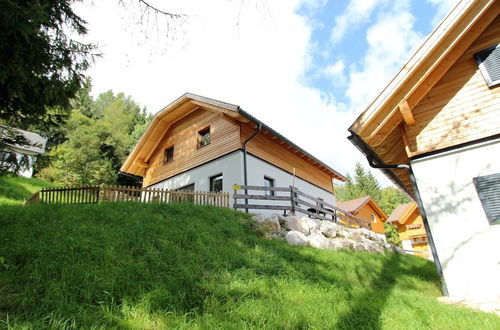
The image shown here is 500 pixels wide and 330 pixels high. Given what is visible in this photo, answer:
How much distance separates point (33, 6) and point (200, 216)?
586 cm

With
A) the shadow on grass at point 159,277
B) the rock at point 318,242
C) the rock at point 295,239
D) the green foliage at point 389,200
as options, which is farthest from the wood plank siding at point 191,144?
the green foliage at point 389,200

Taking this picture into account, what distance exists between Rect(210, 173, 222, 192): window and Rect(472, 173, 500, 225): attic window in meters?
10.3

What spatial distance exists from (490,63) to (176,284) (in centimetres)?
740

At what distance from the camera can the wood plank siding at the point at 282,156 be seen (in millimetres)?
13820

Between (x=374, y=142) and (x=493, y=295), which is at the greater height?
(x=374, y=142)

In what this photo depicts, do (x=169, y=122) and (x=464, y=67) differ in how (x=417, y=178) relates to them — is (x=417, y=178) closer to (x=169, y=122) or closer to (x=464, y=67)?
(x=464, y=67)

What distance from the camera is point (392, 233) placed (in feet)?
100

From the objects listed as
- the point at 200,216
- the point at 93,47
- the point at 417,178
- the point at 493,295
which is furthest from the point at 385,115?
the point at 93,47

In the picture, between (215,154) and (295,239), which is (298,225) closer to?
(295,239)

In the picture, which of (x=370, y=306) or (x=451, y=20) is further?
(x=451, y=20)

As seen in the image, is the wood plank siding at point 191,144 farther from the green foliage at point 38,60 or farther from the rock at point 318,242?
the green foliage at point 38,60

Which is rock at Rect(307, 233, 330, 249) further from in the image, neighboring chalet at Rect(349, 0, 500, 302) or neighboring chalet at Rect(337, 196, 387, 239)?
neighboring chalet at Rect(337, 196, 387, 239)

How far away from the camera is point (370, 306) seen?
13.1 feet

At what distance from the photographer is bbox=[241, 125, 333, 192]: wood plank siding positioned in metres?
13.8
